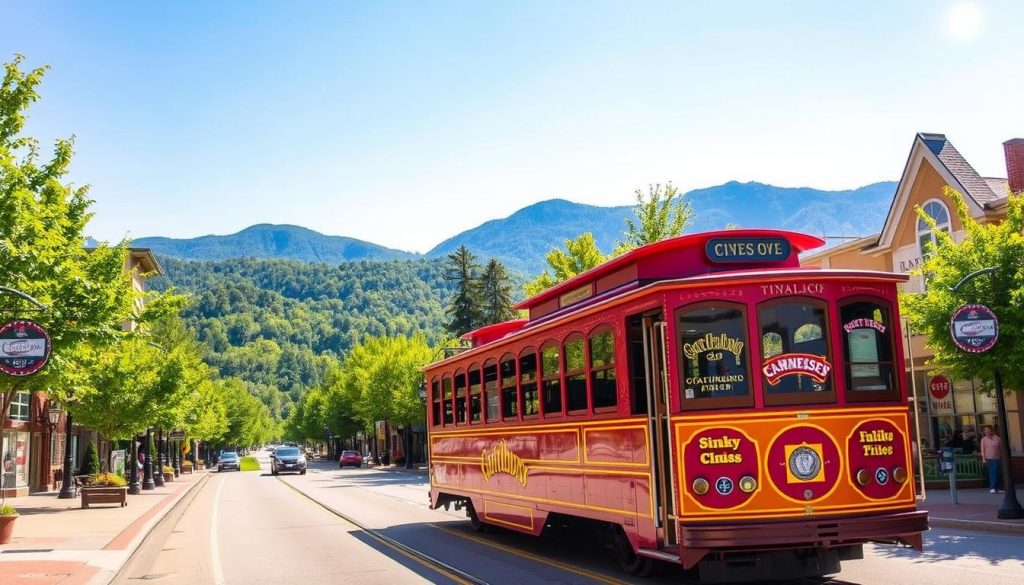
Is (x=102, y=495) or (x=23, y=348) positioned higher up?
(x=23, y=348)

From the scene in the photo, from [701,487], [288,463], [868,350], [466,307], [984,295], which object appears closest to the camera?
[701,487]

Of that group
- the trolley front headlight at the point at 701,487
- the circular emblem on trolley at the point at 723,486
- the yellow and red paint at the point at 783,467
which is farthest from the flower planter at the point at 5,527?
the circular emblem on trolley at the point at 723,486

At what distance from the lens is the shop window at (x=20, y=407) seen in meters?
34.9

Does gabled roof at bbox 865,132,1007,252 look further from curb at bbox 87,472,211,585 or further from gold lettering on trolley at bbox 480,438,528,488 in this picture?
curb at bbox 87,472,211,585

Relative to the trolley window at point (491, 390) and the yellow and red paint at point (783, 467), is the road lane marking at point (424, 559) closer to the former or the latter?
the trolley window at point (491, 390)

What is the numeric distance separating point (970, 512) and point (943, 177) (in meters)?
13.4

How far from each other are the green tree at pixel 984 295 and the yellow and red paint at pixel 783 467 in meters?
9.42

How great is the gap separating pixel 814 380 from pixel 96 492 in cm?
2554

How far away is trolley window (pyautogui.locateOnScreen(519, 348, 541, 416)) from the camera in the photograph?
520 inches

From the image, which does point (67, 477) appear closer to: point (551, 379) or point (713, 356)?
point (551, 379)

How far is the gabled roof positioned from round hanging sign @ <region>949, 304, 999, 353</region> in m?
10.7

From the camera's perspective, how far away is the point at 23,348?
47.5ft

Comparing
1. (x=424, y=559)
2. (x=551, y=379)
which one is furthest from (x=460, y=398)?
(x=551, y=379)

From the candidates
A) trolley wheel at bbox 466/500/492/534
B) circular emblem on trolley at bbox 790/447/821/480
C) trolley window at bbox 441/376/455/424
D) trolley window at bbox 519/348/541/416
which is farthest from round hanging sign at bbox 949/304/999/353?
trolley window at bbox 441/376/455/424
